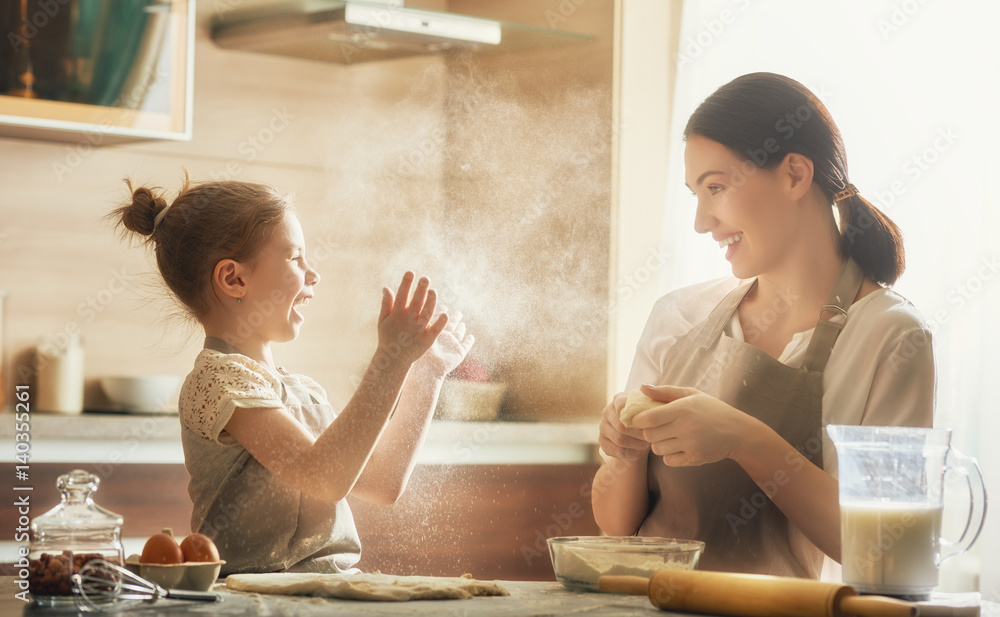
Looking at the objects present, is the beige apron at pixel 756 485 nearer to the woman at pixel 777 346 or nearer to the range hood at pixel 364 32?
the woman at pixel 777 346

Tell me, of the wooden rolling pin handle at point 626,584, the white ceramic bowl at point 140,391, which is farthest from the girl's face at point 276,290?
the white ceramic bowl at point 140,391

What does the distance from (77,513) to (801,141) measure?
47.0 inches

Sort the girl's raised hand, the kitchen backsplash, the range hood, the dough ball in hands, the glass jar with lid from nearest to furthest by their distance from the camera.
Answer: the glass jar with lid, the girl's raised hand, the dough ball in hands, the range hood, the kitchen backsplash

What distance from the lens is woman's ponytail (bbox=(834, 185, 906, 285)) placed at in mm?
1611

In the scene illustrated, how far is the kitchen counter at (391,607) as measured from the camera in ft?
3.00

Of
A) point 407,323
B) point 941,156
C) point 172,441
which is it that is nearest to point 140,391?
point 172,441

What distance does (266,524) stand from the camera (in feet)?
4.33

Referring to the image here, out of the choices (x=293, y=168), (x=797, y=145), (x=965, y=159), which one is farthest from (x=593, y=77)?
(x=797, y=145)

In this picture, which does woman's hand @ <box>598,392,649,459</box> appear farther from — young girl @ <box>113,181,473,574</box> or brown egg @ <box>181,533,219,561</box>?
brown egg @ <box>181,533,219,561</box>

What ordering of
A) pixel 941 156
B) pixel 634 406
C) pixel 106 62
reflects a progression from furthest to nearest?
pixel 106 62 → pixel 941 156 → pixel 634 406

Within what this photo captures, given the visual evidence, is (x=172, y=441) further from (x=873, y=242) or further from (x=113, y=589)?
(x=873, y=242)

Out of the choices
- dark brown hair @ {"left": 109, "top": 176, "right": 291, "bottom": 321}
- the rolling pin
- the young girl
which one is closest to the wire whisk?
the young girl

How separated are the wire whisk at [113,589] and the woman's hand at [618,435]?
637 millimetres

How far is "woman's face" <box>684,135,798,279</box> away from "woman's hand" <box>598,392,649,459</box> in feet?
1.21
